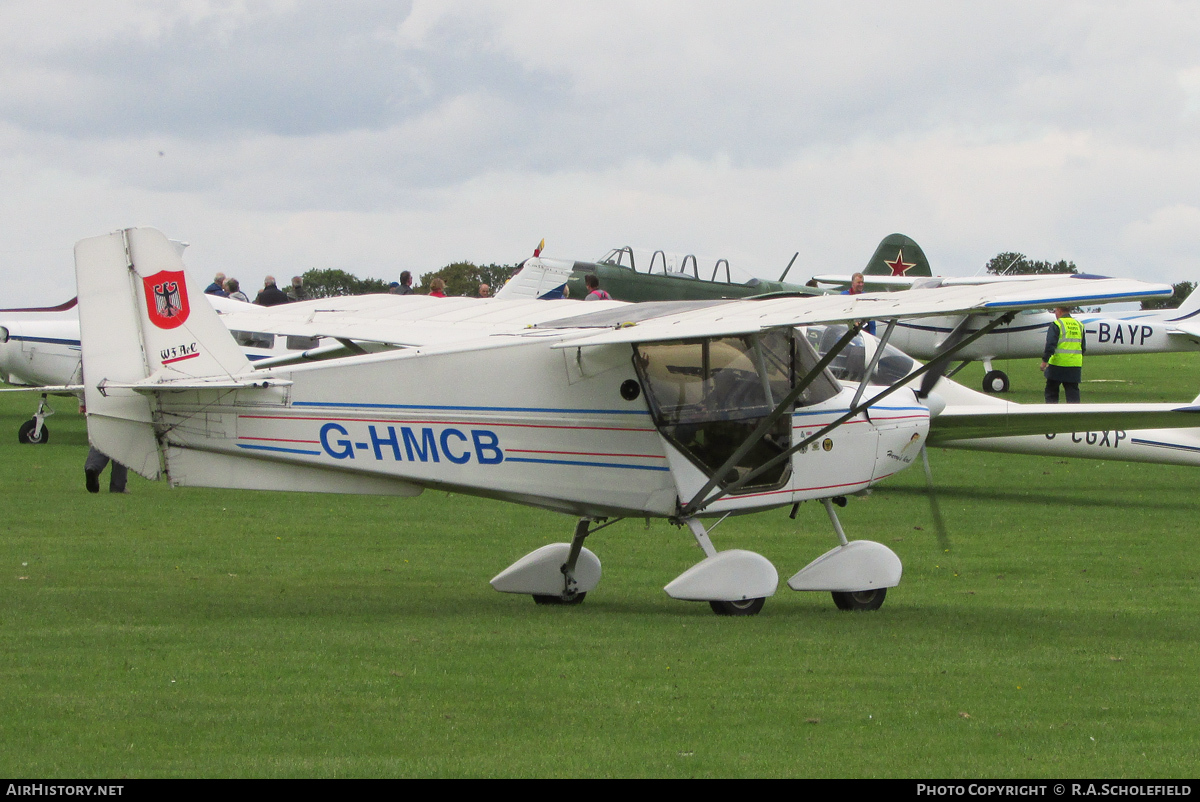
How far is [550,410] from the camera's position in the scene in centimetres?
898

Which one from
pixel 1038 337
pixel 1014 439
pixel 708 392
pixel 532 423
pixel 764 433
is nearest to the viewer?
pixel 532 423

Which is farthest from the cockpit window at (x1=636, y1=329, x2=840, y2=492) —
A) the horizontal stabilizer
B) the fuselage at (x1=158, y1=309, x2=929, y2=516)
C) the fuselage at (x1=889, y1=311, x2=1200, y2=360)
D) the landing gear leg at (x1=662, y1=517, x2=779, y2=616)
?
the fuselage at (x1=889, y1=311, x2=1200, y2=360)

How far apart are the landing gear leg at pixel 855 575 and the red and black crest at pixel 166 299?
14.3 feet

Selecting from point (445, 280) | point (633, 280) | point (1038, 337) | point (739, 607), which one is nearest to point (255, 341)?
point (633, 280)

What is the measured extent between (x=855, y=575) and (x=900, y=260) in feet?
120

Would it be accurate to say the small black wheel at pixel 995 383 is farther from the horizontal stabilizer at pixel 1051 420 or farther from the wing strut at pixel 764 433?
the wing strut at pixel 764 433

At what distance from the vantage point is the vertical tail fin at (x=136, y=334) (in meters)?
8.56

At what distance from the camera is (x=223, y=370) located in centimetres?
881

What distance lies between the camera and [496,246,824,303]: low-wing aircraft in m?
28.8

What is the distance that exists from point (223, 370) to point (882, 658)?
4.42m

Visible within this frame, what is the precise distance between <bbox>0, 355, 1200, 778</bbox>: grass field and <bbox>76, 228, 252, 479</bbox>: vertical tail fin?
120cm

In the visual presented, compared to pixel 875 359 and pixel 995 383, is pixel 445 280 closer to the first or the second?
pixel 995 383

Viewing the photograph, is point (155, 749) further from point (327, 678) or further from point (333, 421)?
point (333, 421)

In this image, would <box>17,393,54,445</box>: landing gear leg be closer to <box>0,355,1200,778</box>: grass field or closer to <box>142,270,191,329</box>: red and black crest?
<box>0,355,1200,778</box>: grass field
